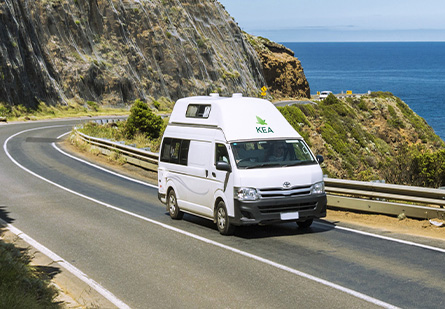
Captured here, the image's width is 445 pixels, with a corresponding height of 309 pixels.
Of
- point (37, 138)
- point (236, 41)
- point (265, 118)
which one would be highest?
point (236, 41)

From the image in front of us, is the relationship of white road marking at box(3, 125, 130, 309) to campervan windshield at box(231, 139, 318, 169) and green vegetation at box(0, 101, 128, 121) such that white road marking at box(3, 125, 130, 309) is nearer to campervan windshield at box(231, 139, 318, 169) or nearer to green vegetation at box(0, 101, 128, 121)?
campervan windshield at box(231, 139, 318, 169)

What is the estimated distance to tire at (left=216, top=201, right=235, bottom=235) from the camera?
40.2 feet

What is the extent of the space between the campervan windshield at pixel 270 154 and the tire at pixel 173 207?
262 cm

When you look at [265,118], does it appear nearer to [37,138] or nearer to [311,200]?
[311,200]

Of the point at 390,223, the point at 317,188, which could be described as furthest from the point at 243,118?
the point at 390,223

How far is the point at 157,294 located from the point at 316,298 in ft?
7.00

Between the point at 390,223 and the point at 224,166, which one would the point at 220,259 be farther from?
the point at 390,223

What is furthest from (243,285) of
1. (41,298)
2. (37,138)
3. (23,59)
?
(23,59)

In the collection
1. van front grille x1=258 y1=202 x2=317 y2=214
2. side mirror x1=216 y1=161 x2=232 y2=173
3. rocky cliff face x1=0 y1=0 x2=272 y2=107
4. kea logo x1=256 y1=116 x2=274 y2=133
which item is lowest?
van front grille x1=258 y1=202 x2=317 y2=214

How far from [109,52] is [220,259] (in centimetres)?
5801

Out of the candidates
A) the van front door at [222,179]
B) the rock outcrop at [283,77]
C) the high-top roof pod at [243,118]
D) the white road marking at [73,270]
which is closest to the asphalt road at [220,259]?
the white road marking at [73,270]

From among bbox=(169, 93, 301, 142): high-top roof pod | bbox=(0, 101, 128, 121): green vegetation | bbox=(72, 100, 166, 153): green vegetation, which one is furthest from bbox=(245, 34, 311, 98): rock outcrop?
bbox=(169, 93, 301, 142): high-top roof pod

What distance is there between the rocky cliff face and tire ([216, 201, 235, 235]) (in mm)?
43802

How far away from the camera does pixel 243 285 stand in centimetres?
891
